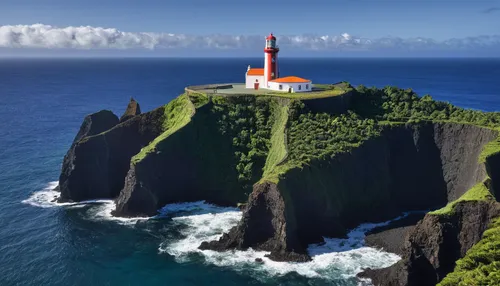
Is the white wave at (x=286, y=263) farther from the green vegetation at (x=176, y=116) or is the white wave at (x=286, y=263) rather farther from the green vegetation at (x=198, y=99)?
the green vegetation at (x=198, y=99)

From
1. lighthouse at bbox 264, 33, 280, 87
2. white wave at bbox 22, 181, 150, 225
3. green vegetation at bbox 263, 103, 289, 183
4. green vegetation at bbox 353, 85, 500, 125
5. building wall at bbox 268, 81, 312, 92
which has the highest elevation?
lighthouse at bbox 264, 33, 280, 87

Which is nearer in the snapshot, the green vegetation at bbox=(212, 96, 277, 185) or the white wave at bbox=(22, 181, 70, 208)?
the white wave at bbox=(22, 181, 70, 208)

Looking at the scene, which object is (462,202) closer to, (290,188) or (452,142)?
(290,188)

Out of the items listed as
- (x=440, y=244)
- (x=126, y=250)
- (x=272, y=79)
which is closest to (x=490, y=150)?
(x=440, y=244)

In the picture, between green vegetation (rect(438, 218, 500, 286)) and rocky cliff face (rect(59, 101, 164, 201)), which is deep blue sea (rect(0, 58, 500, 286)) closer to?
rocky cliff face (rect(59, 101, 164, 201))

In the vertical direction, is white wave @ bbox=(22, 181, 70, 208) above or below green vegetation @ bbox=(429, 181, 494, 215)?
below

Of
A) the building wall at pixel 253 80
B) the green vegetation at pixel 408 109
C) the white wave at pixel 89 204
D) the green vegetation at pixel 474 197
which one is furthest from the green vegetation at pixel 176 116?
the green vegetation at pixel 474 197

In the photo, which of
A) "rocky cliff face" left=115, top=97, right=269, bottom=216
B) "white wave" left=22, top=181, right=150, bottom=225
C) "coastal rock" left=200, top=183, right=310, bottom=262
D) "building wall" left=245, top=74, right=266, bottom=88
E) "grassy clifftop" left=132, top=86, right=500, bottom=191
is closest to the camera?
"coastal rock" left=200, top=183, right=310, bottom=262

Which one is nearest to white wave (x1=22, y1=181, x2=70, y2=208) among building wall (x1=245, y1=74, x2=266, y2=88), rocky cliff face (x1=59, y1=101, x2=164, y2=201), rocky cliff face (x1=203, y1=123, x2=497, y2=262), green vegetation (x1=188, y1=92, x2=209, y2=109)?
rocky cliff face (x1=59, y1=101, x2=164, y2=201)
